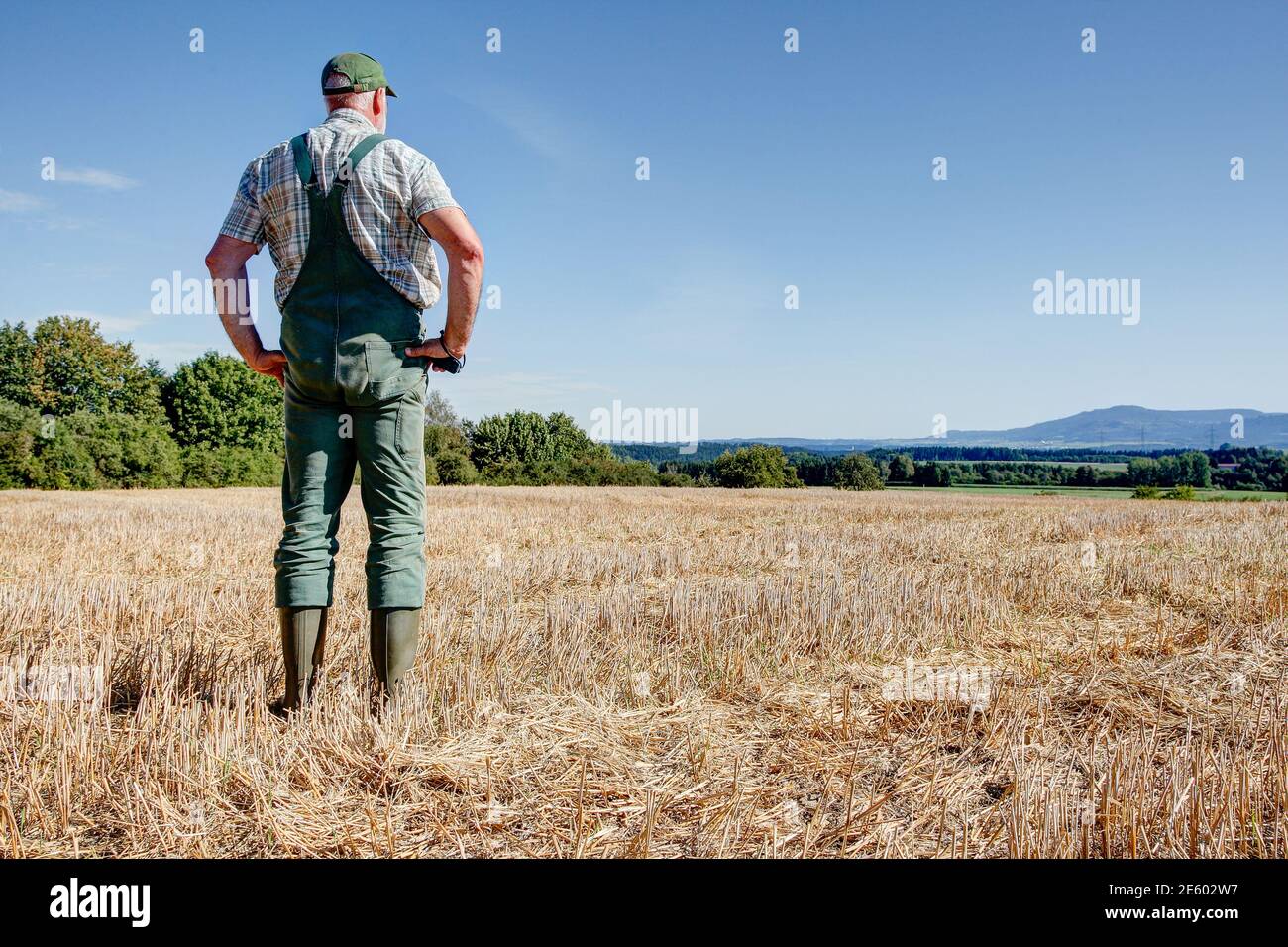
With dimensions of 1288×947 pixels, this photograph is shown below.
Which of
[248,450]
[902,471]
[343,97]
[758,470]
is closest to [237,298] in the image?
[343,97]

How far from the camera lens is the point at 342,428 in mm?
3080

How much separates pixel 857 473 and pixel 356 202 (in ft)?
198

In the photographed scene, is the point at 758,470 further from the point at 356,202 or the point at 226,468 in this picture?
the point at 356,202

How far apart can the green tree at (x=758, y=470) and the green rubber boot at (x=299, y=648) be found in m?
58.6

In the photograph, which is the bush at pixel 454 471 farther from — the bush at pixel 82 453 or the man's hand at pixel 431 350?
the man's hand at pixel 431 350

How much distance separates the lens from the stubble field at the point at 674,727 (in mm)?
2215

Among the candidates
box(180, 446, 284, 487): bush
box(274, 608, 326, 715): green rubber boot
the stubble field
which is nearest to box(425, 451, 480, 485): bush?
box(180, 446, 284, 487): bush

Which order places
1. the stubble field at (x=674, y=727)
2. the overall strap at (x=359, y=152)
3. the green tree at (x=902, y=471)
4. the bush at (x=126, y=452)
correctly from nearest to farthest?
the stubble field at (x=674, y=727) → the overall strap at (x=359, y=152) → the bush at (x=126, y=452) → the green tree at (x=902, y=471)

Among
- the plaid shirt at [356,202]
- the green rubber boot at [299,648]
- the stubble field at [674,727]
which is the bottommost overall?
the stubble field at [674,727]

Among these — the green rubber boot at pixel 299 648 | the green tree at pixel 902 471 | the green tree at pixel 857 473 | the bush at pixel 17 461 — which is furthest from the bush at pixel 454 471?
the green rubber boot at pixel 299 648

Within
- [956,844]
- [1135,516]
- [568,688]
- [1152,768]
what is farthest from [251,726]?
[1135,516]
